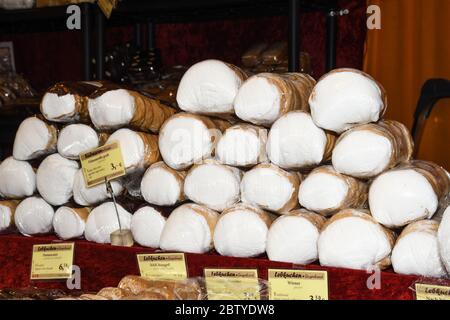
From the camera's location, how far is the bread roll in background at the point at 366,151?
1482mm

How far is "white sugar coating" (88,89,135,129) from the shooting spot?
1.80 m

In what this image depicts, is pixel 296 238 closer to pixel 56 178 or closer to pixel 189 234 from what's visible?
pixel 189 234

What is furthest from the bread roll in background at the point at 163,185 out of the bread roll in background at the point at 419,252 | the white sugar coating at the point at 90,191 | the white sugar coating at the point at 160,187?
the bread roll in background at the point at 419,252

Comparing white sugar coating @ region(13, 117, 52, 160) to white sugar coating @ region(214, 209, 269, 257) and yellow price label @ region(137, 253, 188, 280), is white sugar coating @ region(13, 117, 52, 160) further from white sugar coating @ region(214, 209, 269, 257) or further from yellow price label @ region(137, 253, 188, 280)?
white sugar coating @ region(214, 209, 269, 257)

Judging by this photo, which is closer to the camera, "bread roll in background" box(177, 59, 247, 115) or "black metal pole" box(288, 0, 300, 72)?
"bread roll in background" box(177, 59, 247, 115)

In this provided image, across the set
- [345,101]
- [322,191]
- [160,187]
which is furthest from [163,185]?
[345,101]

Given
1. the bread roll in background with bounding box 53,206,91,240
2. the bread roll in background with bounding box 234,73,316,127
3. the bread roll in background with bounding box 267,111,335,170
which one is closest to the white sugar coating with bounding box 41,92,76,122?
the bread roll in background with bounding box 53,206,91,240

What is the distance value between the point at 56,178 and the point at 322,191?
0.84 m

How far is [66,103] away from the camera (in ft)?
6.15

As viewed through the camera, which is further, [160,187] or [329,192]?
[160,187]

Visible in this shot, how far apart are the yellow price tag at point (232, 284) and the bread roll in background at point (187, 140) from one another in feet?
1.03

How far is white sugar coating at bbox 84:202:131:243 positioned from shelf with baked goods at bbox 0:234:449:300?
4 cm

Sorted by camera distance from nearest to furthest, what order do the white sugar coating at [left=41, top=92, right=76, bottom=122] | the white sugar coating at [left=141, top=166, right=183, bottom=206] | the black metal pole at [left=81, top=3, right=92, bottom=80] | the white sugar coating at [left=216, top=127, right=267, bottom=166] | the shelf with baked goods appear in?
the shelf with baked goods
the white sugar coating at [left=216, top=127, right=267, bottom=166]
the white sugar coating at [left=141, top=166, right=183, bottom=206]
the white sugar coating at [left=41, top=92, right=76, bottom=122]
the black metal pole at [left=81, top=3, right=92, bottom=80]
